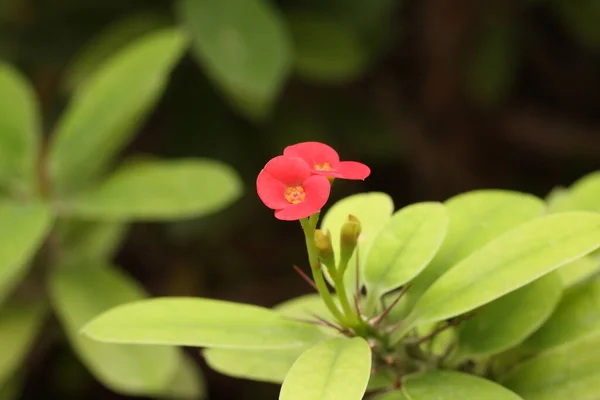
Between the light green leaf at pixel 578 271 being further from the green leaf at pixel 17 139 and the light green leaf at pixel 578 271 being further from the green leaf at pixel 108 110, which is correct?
the green leaf at pixel 17 139

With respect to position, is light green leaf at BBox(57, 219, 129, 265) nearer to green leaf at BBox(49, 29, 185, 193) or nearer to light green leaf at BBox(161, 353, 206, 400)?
green leaf at BBox(49, 29, 185, 193)

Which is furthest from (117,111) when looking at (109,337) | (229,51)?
(109,337)

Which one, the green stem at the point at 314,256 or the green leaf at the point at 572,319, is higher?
the green stem at the point at 314,256

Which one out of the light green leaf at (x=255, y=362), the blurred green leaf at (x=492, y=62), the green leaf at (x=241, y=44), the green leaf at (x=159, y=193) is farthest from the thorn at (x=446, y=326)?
the blurred green leaf at (x=492, y=62)

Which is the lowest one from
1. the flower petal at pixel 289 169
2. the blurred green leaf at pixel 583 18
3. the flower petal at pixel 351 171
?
the blurred green leaf at pixel 583 18

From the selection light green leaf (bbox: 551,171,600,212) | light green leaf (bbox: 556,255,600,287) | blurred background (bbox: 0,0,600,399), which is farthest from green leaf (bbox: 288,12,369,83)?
light green leaf (bbox: 556,255,600,287)

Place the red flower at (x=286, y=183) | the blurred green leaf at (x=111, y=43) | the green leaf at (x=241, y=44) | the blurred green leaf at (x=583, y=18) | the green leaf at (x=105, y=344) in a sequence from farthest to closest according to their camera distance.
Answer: the blurred green leaf at (x=583, y=18) → the blurred green leaf at (x=111, y=43) → the green leaf at (x=241, y=44) → the green leaf at (x=105, y=344) → the red flower at (x=286, y=183)

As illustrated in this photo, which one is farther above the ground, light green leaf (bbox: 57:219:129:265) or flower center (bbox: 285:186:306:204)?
flower center (bbox: 285:186:306:204)

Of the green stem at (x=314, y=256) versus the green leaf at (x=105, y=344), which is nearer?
the green stem at (x=314, y=256)

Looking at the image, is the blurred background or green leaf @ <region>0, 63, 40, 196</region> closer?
green leaf @ <region>0, 63, 40, 196</region>
